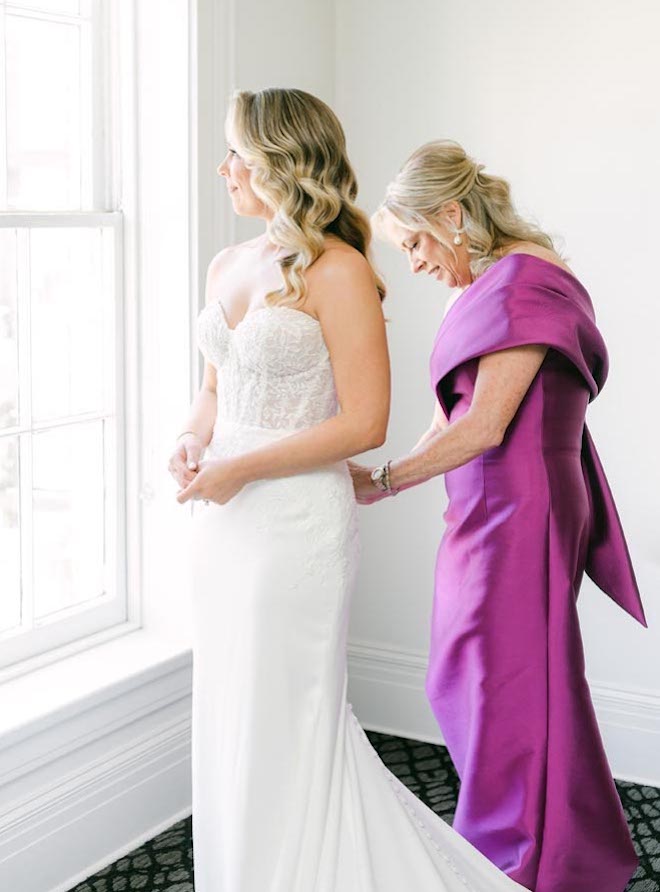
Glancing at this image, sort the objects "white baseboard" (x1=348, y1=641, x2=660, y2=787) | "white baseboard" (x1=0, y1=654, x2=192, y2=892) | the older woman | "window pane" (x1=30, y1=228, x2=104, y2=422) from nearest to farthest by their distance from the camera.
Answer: the older woman < "white baseboard" (x1=0, y1=654, x2=192, y2=892) < "window pane" (x1=30, y1=228, x2=104, y2=422) < "white baseboard" (x1=348, y1=641, x2=660, y2=787)

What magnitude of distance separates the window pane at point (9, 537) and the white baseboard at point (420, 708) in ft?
4.73

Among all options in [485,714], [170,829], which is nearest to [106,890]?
[170,829]

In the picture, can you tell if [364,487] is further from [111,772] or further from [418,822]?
[111,772]

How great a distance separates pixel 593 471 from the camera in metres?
3.06

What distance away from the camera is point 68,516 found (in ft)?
11.6

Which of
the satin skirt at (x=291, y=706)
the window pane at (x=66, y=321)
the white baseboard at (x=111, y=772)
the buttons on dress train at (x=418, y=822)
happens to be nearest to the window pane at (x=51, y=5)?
the window pane at (x=66, y=321)

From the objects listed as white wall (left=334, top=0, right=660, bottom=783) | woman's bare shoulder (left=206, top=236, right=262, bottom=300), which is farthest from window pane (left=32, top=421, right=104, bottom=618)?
white wall (left=334, top=0, right=660, bottom=783)

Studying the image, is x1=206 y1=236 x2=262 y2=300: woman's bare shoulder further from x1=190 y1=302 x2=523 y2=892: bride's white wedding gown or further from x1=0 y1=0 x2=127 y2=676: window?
x1=0 y1=0 x2=127 y2=676: window

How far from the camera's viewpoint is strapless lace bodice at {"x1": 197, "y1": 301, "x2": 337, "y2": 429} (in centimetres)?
253

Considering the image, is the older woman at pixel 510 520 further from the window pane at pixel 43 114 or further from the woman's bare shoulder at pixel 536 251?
the window pane at pixel 43 114

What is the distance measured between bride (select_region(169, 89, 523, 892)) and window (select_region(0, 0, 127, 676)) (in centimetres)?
83

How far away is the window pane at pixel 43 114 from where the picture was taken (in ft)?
10.5

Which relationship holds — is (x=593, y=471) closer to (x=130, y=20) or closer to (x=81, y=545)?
(x=81, y=545)

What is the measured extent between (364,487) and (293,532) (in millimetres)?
383
